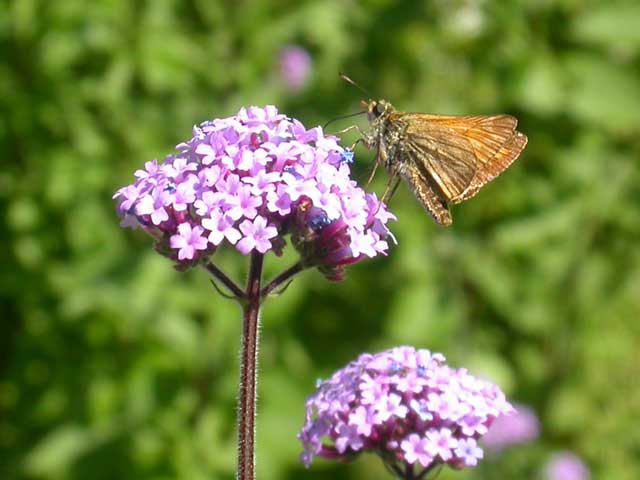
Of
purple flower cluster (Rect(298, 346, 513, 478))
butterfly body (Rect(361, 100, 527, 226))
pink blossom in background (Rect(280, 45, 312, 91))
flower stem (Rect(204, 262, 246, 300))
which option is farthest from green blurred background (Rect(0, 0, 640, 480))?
flower stem (Rect(204, 262, 246, 300))

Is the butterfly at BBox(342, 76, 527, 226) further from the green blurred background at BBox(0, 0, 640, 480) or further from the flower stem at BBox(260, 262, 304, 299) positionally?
the green blurred background at BBox(0, 0, 640, 480)

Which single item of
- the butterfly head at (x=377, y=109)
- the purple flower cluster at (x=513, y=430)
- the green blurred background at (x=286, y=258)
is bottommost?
the butterfly head at (x=377, y=109)

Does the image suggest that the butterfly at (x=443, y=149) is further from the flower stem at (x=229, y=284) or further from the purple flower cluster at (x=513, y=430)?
the purple flower cluster at (x=513, y=430)

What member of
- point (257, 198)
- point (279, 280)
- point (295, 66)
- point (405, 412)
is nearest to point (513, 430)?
point (295, 66)

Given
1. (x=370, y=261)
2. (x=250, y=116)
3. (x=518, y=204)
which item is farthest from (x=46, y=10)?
(x=250, y=116)

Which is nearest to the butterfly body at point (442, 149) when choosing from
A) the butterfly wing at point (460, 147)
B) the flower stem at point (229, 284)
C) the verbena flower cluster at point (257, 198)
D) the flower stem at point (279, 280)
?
the butterfly wing at point (460, 147)

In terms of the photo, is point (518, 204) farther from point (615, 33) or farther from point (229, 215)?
point (229, 215)

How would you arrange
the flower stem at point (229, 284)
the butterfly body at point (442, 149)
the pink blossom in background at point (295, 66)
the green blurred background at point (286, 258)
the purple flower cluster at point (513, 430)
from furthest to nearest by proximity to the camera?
the purple flower cluster at point (513, 430) < the pink blossom in background at point (295, 66) < the green blurred background at point (286, 258) < the butterfly body at point (442, 149) < the flower stem at point (229, 284)
